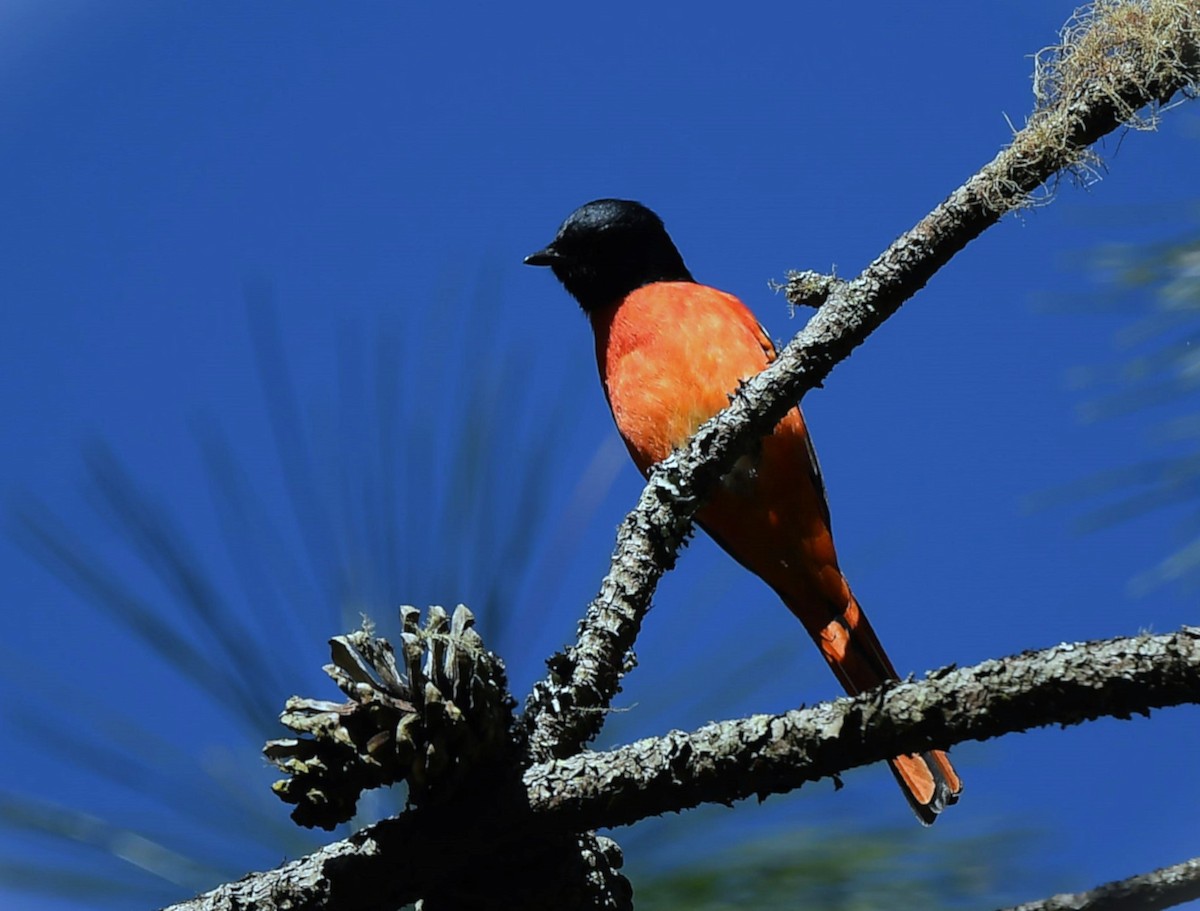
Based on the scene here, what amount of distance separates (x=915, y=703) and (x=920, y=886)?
3.12ft

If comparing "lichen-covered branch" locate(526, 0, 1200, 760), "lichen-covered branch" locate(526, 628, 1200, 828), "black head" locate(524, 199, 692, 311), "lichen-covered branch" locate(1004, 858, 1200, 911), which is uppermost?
"black head" locate(524, 199, 692, 311)

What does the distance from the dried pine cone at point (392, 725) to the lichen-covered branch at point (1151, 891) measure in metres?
0.66

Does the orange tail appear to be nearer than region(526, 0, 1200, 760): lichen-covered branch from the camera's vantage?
No

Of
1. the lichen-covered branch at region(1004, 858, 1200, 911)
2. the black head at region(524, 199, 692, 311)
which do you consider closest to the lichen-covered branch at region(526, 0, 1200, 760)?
the lichen-covered branch at region(1004, 858, 1200, 911)

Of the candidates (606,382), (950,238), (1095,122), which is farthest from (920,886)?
(606,382)

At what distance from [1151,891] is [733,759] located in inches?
16.2

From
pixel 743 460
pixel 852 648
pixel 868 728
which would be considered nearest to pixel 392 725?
pixel 868 728

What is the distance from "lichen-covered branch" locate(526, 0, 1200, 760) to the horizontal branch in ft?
1.61

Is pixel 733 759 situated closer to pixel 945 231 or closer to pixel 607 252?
pixel 945 231

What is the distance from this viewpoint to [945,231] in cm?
212

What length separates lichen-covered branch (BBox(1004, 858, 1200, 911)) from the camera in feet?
3.98

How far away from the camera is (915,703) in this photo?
1.28 meters

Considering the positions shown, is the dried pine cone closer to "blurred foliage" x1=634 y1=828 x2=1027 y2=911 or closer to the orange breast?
"blurred foliage" x1=634 y1=828 x2=1027 y2=911

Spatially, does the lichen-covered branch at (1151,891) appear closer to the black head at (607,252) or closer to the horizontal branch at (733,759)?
the horizontal branch at (733,759)
